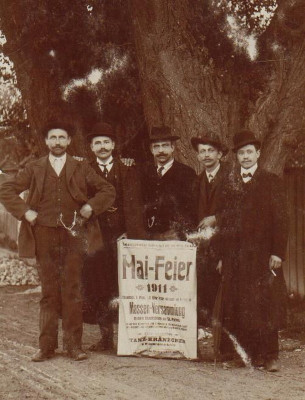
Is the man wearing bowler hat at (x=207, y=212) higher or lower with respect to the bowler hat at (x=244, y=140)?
lower

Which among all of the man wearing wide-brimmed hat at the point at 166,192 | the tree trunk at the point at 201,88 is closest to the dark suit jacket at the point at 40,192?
the man wearing wide-brimmed hat at the point at 166,192

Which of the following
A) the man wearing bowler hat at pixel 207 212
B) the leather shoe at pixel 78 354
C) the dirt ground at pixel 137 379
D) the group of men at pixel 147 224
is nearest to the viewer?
the dirt ground at pixel 137 379

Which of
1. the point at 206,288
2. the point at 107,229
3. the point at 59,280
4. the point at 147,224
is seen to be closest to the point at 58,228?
the point at 59,280

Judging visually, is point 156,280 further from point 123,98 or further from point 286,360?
point 123,98

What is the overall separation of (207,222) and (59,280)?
1469 millimetres

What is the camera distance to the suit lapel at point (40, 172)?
6.61 meters

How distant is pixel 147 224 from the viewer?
7086mm

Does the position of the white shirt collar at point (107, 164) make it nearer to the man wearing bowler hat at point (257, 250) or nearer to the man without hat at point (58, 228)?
the man without hat at point (58, 228)

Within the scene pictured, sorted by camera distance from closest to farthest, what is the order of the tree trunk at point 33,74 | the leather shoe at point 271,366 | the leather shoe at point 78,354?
the leather shoe at point 271,366 → the leather shoe at point 78,354 → the tree trunk at point 33,74

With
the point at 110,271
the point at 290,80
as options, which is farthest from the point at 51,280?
the point at 290,80

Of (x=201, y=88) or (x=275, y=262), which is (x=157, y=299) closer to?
(x=275, y=262)

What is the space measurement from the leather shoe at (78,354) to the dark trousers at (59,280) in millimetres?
43

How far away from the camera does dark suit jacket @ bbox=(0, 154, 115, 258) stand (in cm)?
656

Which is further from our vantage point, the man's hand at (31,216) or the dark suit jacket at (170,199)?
the dark suit jacket at (170,199)
